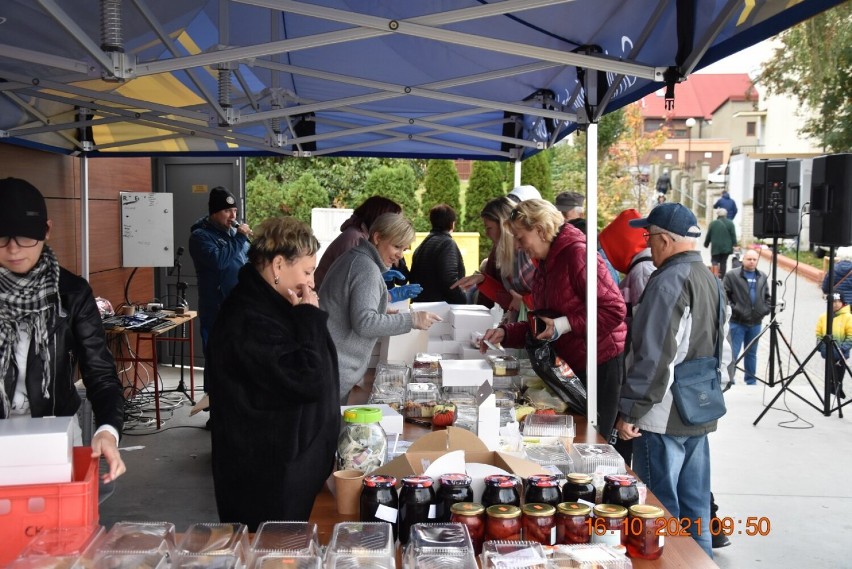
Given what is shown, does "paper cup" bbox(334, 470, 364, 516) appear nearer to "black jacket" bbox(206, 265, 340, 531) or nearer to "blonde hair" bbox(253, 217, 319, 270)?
"black jacket" bbox(206, 265, 340, 531)

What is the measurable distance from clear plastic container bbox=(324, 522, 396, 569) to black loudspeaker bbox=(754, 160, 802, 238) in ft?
25.0

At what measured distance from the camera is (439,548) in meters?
1.69

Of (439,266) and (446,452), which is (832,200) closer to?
(439,266)

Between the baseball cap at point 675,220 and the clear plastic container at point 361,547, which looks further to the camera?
the baseball cap at point 675,220

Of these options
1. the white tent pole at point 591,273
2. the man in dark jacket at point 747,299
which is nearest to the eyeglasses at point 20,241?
the white tent pole at point 591,273

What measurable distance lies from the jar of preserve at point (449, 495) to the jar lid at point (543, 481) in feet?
0.51

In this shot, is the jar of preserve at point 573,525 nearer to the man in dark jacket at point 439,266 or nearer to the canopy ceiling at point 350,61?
the canopy ceiling at point 350,61

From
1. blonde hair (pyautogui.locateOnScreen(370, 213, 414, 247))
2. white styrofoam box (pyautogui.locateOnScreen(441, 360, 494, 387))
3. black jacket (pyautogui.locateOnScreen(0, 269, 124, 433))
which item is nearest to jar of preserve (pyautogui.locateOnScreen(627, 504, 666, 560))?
black jacket (pyautogui.locateOnScreen(0, 269, 124, 433))

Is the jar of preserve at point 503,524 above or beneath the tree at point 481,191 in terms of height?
beneath

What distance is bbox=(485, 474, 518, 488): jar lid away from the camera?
197 centimetres

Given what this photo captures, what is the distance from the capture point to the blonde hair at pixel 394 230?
3.73 metres

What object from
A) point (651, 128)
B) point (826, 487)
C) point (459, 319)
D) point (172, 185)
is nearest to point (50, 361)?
point (459, 319)

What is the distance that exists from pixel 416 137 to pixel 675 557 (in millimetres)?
3905

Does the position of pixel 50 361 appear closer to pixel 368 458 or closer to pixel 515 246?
pixel 368 458
